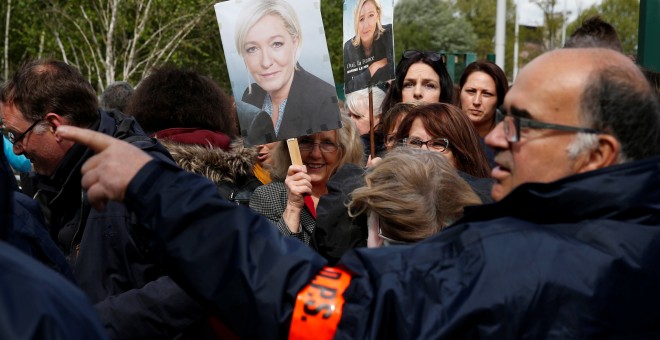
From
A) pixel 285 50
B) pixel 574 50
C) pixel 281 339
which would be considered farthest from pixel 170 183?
pixel 285 50

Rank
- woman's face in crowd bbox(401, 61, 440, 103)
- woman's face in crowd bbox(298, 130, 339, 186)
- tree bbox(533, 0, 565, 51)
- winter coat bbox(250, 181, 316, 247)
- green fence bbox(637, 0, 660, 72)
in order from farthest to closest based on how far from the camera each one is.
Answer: tree bbox(533, 0, 565, 51), woman's face in crowd bbox(401, 61, 440, 103), green fence bbox(637, 0, 660, 72), woman's face in crowd bbox(298, 130, 339, 186), winter coat bbox(250, 181, 316, 247)

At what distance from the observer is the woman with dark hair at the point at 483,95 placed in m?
5.99

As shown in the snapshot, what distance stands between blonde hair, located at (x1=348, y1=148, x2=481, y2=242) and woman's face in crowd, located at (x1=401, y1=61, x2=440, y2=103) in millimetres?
2667

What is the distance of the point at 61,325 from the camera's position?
134cm

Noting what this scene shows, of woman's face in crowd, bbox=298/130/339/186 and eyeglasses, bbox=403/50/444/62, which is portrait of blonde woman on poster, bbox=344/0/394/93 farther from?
eyeglasses, bbox=403/50/444/62

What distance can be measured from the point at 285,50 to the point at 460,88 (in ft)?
8.24

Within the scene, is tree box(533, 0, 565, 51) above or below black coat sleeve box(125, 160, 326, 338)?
below

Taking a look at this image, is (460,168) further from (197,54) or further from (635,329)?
(197,54)

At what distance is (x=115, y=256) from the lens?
309 centimetres

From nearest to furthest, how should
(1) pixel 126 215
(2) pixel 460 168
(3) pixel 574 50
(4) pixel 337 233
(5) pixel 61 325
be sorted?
(5) pixel 61 325, (3) pixel 574 50, (1) pixel 126 215, (4) pixel 337 233, (2) pixel 460 168

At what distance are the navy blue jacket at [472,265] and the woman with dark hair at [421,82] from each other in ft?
12.5

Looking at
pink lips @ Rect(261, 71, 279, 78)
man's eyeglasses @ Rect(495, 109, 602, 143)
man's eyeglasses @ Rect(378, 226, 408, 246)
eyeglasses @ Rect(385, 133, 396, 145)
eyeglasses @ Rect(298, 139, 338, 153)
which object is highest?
man's eyeglasses @ Rect(495, 109, 602, 143)

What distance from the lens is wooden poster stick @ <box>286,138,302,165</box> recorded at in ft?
13.4

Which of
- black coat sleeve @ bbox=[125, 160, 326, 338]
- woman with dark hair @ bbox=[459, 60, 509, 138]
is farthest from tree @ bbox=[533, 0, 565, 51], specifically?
black coat sleeve @ bbox=[125, 160, 326, 338]
